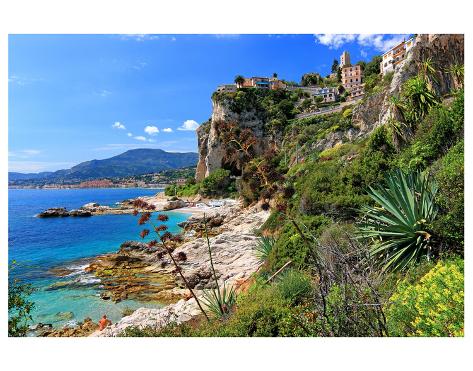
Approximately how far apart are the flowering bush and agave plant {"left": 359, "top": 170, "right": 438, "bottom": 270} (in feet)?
3.20

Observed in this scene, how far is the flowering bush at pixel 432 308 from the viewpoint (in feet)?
8.05

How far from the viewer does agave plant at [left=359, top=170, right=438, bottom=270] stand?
13.1 feet

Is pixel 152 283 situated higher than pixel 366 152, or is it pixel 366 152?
pixel 366 152

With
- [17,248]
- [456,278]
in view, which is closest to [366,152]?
[456,278]

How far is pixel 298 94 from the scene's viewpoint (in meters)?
38.7

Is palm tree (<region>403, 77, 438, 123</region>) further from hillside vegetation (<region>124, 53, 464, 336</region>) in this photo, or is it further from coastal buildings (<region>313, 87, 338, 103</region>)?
coastal buildings (<region>313, 87, 338, 103</region>)

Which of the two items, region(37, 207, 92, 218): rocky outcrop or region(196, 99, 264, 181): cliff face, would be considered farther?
region(196, 99, 264, 181): cliff face

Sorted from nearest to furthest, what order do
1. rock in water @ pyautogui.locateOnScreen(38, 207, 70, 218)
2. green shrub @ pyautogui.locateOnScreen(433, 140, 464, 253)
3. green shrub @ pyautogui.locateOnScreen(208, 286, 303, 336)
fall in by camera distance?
green shrub @ pyautogui.locateOnScreen(208, 286, 303, 336)
green shrub @ pyautogui.locateOnScreen(433, 140, 464, 253)
rock in water @ pyautogui.locateOnScreen(38, 207, 70, 218)

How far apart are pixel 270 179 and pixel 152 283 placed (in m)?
8.41

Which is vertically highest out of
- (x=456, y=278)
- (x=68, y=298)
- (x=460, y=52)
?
(x=460, y=52)

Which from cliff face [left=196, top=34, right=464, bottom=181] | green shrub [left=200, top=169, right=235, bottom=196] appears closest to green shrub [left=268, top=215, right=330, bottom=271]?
cliff face [left=196, top=34, right=464, bottom=181]

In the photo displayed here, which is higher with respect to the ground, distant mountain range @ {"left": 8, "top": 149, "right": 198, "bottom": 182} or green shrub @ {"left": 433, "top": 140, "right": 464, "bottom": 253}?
distant mountain range @ {"left": 8, "top": 149, "right": 198, "bottom": 182}

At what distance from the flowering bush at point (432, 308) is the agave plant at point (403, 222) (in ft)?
3.20
